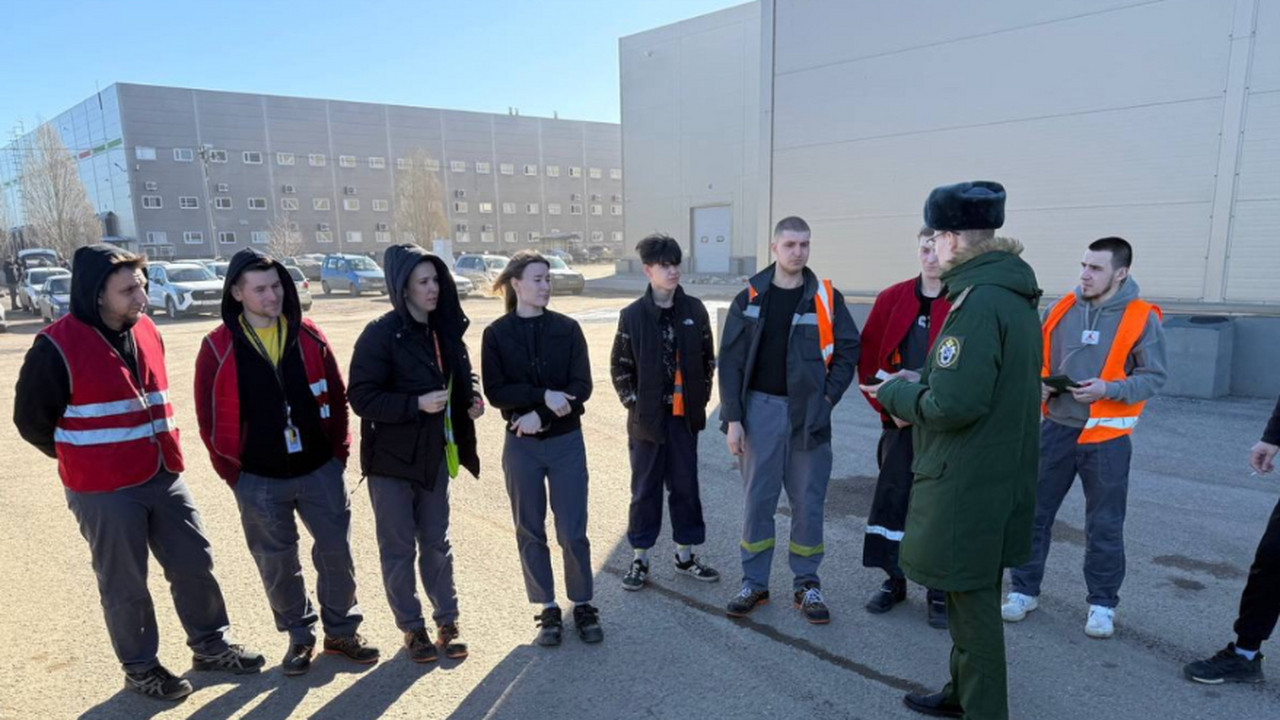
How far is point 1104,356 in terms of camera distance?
3666 millimetres

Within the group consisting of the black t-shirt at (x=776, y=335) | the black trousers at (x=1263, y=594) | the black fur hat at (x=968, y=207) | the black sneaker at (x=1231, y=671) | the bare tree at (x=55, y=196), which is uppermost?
the bare tree at (x=55, y=196)

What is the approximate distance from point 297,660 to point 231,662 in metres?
0.33

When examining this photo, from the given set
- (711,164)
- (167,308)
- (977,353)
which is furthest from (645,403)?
(711,164)

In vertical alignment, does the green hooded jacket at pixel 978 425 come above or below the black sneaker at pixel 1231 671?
→ above

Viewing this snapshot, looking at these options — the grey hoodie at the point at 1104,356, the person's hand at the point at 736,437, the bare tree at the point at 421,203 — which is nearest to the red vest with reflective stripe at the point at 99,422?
the person's hand at the point at 736,437

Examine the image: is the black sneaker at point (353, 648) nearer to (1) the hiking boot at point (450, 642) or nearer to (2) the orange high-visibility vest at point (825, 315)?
(1) the hiking boot at point (450, 642)

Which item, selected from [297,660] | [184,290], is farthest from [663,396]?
[184,290]

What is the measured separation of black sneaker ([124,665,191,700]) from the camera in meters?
3.19

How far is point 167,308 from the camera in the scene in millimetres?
21484

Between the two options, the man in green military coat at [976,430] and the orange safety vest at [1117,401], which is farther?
the orange safety vest at [1117,401]

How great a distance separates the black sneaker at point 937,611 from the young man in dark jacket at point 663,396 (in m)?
1.22

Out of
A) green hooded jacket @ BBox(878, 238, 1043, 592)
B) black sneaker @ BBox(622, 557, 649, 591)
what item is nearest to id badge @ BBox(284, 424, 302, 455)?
black sneaker @ BBox(622, 557, 649, 591)

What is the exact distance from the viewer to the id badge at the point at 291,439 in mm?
3285

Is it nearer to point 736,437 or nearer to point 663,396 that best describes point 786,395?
point 736,437
